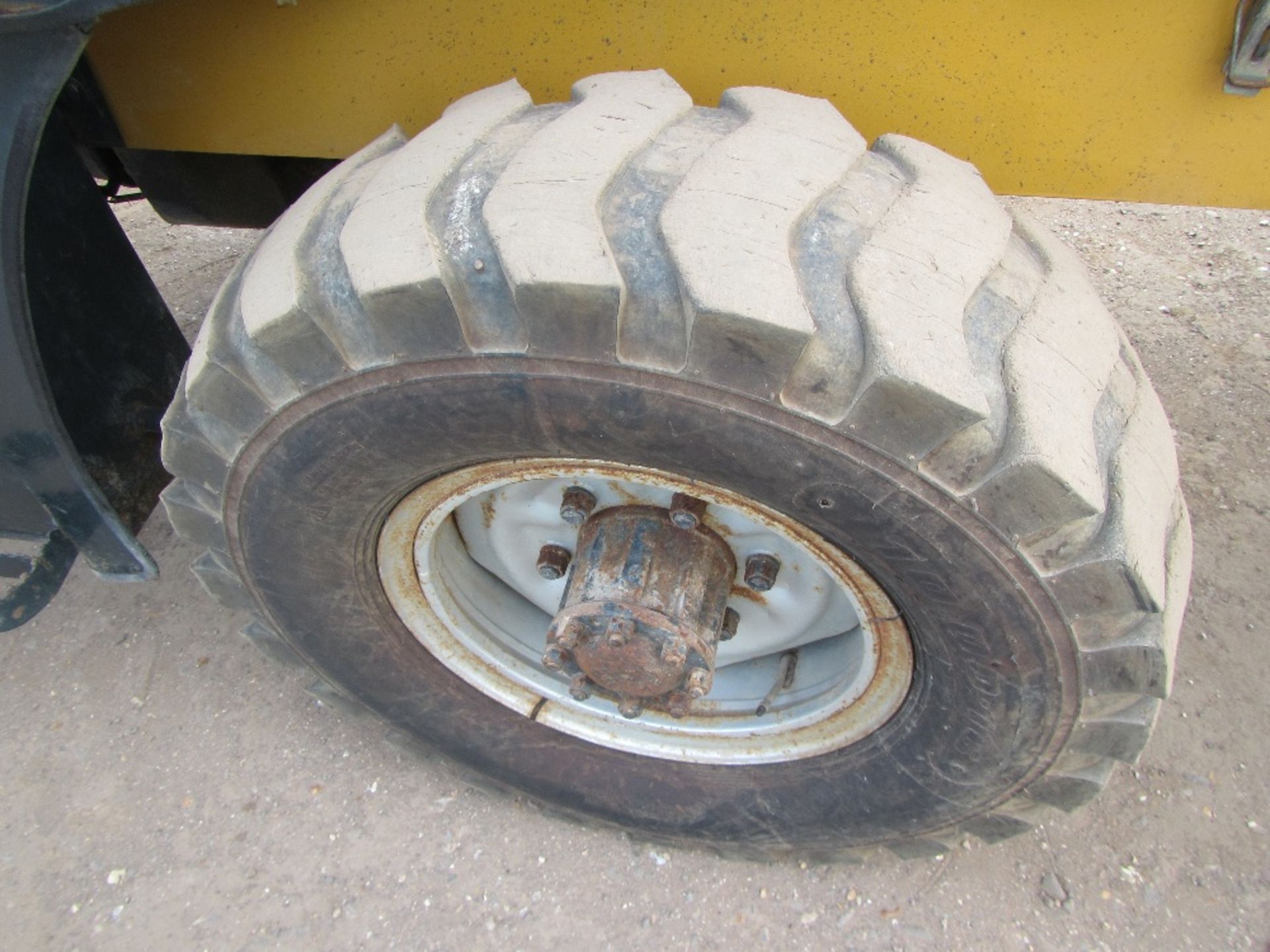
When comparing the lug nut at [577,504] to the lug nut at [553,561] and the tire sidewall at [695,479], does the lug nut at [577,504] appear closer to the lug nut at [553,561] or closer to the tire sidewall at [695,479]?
the lug nut at [553,561]

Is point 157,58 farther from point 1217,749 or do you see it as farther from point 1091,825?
point 1217,749

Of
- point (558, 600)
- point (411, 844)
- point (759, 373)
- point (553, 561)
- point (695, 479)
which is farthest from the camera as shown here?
point (411, 844)

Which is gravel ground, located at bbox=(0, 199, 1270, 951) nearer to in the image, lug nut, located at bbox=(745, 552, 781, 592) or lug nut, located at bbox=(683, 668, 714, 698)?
lug nut, located at bbox=(683, 668, 714, 698)

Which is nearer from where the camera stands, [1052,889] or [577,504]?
[577,504]

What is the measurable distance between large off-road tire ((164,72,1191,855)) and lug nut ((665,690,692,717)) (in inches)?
14.5

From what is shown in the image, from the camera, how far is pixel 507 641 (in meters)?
1.88

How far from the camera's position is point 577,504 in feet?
5.34

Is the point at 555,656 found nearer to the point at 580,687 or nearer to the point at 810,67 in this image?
the point at 580,687

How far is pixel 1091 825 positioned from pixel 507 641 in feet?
4.32

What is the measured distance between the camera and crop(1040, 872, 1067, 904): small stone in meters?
1.93

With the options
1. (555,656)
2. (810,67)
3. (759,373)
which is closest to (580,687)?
(555,656)

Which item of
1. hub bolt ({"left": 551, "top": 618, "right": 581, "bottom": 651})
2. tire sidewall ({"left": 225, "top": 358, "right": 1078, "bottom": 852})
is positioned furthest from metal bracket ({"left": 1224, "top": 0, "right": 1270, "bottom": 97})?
hub bolt ({"left": 551, "top": 618, "right": 581, "bottom": 651})

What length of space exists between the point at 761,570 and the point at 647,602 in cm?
21

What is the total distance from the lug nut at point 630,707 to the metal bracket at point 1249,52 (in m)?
1.28
